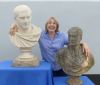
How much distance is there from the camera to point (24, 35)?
98.1 inches

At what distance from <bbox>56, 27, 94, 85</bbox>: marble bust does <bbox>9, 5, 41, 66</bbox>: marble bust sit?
258mm

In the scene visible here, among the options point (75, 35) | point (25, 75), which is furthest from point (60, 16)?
point (25, 75)

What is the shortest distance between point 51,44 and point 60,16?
1.94 ft

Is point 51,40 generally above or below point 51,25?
below

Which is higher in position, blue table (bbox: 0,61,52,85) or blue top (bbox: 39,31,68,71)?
blue top (bbox: 39,31,68,71)

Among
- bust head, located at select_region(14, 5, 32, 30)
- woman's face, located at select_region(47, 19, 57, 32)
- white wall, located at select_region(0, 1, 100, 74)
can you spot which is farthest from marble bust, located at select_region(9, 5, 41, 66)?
white wall, located at select_region(0, 1, 100, 74)

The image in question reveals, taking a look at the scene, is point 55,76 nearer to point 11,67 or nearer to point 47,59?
point 47,59

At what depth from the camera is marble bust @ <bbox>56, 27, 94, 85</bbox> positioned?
2.46 metres

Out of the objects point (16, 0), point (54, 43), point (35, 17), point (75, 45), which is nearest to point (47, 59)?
point (54, 43)

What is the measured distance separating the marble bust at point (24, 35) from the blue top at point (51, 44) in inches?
7.2

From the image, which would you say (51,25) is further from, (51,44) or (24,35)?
(24,35)

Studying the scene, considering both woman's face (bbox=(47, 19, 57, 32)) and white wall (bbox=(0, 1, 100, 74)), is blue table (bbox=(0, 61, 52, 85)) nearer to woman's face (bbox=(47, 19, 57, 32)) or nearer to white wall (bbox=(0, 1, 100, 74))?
woman's face (bbox=(47, 19, 57, 32))

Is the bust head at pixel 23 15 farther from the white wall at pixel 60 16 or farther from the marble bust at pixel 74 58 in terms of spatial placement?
the white wall at pixel 60 16

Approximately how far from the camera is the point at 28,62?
247cm
